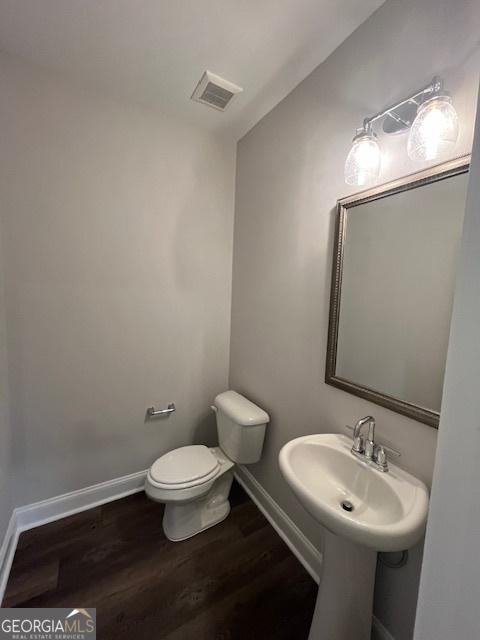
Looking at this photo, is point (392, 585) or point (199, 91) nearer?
point (392, 585)

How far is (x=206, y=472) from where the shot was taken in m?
1.52

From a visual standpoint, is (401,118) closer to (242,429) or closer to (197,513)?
(242,429)

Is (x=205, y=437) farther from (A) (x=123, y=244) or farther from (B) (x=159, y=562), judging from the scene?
(A) (x=123, y=244)

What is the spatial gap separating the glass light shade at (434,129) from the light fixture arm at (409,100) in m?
0.08

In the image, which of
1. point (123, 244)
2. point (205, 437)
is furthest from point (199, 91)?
point (205, 437)

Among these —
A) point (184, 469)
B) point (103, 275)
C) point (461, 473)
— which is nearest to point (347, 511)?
point (461, 473)

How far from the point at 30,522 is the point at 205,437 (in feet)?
3.70

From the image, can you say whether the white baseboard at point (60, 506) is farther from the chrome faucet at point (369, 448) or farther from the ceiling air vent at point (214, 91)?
the ceiling air vent at point (214, 91)

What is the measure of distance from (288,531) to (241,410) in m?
0.71

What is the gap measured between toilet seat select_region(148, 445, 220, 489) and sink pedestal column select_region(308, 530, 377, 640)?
0.75m

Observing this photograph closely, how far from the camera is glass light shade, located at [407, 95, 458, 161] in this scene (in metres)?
0.79

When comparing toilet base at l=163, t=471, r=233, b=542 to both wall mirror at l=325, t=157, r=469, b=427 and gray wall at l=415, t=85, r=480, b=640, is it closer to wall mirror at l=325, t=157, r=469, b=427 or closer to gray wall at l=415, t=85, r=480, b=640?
wall mirror at l=325, t=157, r=469, b=427

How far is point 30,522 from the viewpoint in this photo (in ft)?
5.10

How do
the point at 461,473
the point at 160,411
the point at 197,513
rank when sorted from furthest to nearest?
1. the point at 160,411
2. the point at 197,513
3. the point at 461,473
